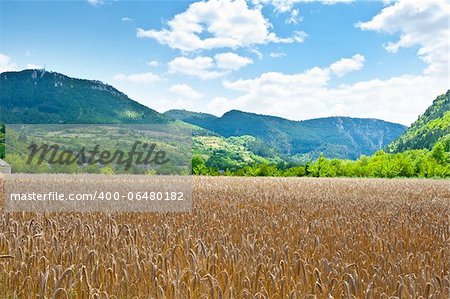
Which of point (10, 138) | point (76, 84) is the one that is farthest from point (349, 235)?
point (76, 84)

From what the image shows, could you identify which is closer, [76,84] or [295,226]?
[295,226]

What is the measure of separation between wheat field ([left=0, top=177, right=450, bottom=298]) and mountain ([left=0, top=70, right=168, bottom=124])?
129 m

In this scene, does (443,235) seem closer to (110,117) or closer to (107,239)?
(107,239)

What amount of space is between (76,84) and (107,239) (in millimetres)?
162398

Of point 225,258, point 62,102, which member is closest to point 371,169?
point 225,258

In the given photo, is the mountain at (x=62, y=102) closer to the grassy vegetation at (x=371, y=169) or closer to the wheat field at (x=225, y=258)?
the grassy vegetation at (x=371, y=169)

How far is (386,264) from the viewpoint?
5.75m

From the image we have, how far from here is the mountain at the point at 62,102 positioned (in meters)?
138

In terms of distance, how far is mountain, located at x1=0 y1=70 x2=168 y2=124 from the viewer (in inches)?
5443

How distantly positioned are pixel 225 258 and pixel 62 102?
148 metres

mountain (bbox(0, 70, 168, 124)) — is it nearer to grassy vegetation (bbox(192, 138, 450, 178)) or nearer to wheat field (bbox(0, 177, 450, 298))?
grassy vegetation (bbox(192, 138, 450, 178))

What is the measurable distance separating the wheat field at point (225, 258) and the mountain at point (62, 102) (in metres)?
129

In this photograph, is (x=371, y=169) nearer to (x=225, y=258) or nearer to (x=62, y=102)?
(x=225, y=258)

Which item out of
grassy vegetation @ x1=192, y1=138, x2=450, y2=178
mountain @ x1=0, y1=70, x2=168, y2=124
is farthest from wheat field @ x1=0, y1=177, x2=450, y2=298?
mountain @ x1=0, y1=70, x2=168, y2=124
